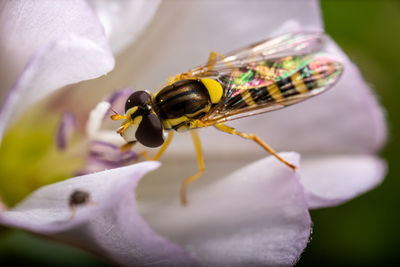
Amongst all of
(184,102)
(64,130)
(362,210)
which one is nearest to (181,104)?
(184,102)

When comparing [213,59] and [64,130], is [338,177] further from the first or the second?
Answer: [64,130]

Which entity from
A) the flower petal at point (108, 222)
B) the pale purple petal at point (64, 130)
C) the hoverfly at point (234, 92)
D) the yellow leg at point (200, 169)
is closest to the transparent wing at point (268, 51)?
the hoverfly at point (234, 92)

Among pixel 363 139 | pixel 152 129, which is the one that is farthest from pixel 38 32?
pixel 363 139

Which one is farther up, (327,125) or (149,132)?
(149,132)

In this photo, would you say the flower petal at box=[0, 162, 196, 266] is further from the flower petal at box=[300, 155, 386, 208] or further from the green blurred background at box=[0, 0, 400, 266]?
the green blurred background at box=[0, 0, 400, 266]

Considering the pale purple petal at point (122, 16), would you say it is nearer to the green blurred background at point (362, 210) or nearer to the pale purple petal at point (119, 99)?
the pale purple petal at point (119, 99)

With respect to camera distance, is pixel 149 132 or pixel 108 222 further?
pixel 149 132

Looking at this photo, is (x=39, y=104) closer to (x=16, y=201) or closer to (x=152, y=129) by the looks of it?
(x=16, y=201)

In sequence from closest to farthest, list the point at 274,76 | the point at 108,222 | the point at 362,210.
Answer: the point at 108,222 → the point at 274,76 → the point at 362,210
